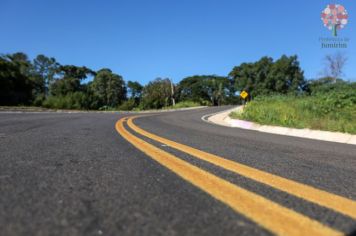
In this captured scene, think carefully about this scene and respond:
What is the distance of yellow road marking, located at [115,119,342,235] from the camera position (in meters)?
1.50

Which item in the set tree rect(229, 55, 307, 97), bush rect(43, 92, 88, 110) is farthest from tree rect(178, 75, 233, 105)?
bush rect(43, 92, 88, 110)

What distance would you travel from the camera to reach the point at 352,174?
311 cm

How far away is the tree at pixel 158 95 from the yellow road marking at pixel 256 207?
211 feet

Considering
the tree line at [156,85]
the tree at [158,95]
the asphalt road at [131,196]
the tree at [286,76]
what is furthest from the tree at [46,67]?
the asphalt road at [131,196]

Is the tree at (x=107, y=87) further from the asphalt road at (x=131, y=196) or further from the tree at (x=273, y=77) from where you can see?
the asphalt road at (x=131, y=196)

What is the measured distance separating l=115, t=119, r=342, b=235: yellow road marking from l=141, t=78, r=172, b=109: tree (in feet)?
211

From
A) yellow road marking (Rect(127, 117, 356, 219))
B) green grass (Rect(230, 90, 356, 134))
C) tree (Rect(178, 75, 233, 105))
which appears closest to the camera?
yellow road marking (Rect(127, 117, 356, 219))

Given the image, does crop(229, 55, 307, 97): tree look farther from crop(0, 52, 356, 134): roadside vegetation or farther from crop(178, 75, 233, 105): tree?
crop(178, 75, 233, 105): tree

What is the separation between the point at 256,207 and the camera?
1803 millimetres

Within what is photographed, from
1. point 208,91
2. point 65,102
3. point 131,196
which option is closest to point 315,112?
point 131,196

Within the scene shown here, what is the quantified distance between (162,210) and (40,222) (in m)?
0.63

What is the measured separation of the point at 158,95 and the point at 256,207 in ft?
223

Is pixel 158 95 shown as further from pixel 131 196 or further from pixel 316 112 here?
pixel 131 196

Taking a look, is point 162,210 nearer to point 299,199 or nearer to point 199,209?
point 199,209
